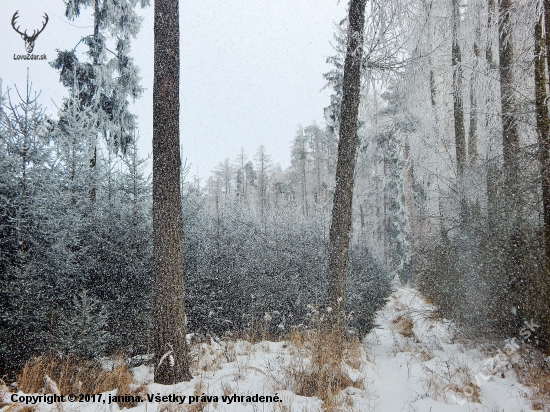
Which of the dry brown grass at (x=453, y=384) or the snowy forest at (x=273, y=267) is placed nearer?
the dry brown grass at (x=453, y=384)

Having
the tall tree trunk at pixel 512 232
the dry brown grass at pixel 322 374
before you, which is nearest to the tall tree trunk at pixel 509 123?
the tall tree trunk at pixel 512 232

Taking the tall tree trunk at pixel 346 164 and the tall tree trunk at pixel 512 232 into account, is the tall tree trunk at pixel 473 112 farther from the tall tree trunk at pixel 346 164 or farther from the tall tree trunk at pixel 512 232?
the tall tree trunk at pixel 346 164

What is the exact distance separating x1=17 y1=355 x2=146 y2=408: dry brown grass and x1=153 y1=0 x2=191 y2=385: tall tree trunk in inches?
19.3

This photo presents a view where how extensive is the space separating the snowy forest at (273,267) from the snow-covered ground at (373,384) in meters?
0.03

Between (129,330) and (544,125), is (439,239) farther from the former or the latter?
(129,330)

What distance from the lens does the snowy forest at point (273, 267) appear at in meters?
4.45

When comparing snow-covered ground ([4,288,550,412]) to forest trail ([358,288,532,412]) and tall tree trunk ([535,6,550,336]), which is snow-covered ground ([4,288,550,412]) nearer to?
forest trail ([358,288,532,412])

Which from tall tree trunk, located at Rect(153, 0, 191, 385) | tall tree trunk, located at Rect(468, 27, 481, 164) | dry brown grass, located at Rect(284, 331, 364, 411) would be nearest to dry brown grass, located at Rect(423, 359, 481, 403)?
dry brown grass, located at Rect(284, 331, 364, 411)

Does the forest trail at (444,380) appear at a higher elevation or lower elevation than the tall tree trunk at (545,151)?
lower

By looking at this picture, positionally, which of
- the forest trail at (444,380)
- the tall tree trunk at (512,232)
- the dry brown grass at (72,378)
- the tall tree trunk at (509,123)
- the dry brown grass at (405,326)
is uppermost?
the tall tree trunk at (509,123)

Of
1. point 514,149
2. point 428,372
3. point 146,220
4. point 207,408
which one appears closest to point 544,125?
point 514,149

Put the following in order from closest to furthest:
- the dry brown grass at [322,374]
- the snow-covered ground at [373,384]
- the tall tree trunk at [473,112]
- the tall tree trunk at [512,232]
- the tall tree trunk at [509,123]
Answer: the snow-covered ground at [373,384] < the dry brown grass at [322,374] < the tall tree trunk at [512,232] < the tall tree trunk at [509,123] < the tall tree trunk at [473,112]

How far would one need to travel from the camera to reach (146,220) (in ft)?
25.5

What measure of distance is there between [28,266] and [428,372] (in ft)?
20.4
